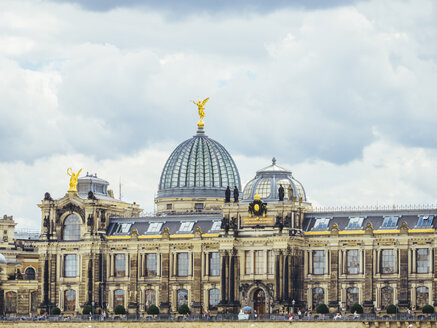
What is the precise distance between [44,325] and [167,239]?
2015 centimetres

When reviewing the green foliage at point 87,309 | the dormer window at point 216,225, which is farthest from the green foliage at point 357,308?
the green foliage at point 87,309

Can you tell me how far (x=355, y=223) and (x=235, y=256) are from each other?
16327 millimetres

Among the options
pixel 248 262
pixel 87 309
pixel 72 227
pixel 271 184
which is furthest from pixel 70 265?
pixel 271 184

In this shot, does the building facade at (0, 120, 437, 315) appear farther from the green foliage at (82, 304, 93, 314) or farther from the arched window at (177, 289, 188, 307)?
the green foliage at (82, 304, 93, 314)

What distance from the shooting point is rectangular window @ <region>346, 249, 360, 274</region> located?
564 feet

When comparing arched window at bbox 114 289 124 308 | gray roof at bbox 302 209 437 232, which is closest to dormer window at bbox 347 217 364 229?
gray roof at bbox 302 209 437 232

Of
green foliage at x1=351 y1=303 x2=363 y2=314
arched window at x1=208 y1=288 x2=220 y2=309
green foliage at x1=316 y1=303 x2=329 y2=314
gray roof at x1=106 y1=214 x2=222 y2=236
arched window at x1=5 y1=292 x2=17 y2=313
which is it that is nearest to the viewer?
green foliage at x1=316 y1=303 x2=329 y2=314

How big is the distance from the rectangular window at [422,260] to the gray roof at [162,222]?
2798cm

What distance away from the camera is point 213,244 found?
Result: 586ft

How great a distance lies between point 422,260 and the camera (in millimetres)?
168500

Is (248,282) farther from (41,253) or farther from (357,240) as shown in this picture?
(41,253)

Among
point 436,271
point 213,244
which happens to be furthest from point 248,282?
point 436,271

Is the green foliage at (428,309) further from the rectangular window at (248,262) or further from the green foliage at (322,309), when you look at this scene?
the rectangular window at (248,262)

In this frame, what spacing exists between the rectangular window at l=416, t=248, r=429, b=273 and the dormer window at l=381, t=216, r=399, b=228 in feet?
16.1
